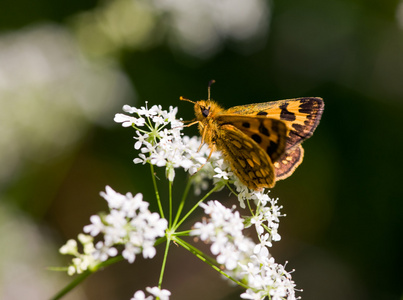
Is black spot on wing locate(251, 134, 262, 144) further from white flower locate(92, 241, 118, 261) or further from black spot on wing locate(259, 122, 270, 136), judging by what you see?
white flower locate(92, 241, 118, 261)

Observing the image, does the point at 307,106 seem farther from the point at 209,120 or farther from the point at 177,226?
the point at 177,226

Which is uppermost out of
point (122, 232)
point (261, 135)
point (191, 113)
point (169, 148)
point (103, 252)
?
point (261, 135)

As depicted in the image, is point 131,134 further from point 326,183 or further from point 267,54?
point 326,183

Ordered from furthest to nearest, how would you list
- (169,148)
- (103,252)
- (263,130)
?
1. (169,148)
2. (263,130)
3. (103,252)

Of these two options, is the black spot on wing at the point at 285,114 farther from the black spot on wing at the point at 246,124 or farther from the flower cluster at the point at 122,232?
the flower cluster at the point at 122,232

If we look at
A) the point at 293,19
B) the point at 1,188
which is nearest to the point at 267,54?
the point at 293,19

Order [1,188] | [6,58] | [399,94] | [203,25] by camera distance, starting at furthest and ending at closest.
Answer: [399,94], [203,25], [6,58], [1,188]

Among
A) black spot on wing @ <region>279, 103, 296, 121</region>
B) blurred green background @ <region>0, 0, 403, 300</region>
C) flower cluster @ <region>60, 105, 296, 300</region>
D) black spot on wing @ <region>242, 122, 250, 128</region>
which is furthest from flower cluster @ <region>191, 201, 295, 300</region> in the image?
blurred green background @ <region>0, 0, 403, 300</region>

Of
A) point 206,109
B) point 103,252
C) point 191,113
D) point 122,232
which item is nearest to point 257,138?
point 206,109
